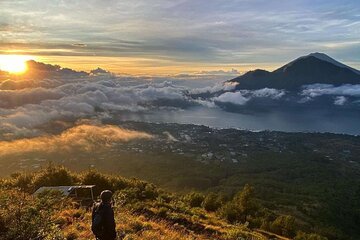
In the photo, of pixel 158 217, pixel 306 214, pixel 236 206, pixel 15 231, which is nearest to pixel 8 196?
pixel 15 231

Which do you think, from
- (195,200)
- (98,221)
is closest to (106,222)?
(98,221)

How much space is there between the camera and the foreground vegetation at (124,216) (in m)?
13.0

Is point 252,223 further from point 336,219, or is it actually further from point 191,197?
point 336,219

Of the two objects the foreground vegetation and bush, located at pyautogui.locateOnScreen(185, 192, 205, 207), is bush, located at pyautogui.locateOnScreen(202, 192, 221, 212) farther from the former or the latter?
bush, located at pyautogui.locateOnScreen(185, 192, 205, 207)

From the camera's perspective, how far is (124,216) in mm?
18391

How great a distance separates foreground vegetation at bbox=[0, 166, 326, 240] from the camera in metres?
13.0

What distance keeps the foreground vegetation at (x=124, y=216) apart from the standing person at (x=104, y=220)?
5.82 ft

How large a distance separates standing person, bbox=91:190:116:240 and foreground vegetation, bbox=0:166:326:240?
1.77 metres

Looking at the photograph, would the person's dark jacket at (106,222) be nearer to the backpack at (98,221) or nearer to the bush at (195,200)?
the backpack at (98,221)

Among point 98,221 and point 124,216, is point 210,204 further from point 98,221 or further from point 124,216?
point 98,221

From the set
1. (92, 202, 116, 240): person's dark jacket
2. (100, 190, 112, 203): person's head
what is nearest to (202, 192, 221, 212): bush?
(92, 202, 116, 240): person's dark jacket

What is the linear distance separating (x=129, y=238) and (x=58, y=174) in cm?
2369

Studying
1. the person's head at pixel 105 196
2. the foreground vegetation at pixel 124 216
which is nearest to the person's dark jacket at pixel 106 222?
the person's head at pixel 105 196

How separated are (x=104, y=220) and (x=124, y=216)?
7.77 meters
